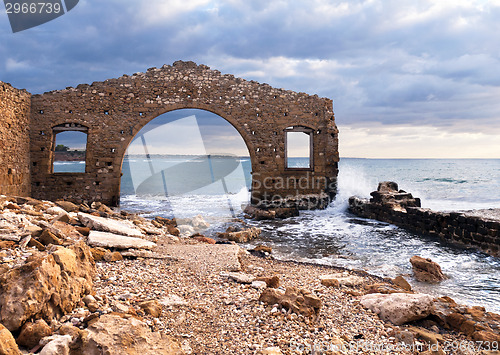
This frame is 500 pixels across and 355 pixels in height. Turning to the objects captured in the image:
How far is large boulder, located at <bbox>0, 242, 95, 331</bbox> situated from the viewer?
2371 mm

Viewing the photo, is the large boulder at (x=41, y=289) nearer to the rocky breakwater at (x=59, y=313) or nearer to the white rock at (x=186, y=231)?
the rocky breakwater at (x=59, y=313)

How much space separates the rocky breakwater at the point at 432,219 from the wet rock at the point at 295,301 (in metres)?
6.47

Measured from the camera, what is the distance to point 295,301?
11.0ft

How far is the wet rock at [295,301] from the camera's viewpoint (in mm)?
3266

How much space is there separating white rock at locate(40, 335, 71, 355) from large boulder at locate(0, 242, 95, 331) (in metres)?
0.29

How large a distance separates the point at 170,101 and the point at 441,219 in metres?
10.4

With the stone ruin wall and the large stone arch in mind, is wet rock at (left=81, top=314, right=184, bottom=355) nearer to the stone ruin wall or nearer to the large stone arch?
the stone ruin wall

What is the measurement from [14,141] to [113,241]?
9327mm

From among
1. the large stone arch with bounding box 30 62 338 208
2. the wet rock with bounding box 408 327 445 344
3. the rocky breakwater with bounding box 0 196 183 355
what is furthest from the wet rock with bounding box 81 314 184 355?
the large stone arch with bounding box 30 62 338 208

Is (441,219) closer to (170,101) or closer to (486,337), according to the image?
(486,337)

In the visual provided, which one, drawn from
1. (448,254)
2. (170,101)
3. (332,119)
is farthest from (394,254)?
(170,101)

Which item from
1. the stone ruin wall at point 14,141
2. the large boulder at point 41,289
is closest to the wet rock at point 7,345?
the large boulder at point 41,289

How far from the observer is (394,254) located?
298 inches

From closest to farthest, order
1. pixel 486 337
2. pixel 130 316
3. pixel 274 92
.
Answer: pixel 130 316 → pixel 486 337 → pixel 274 92
